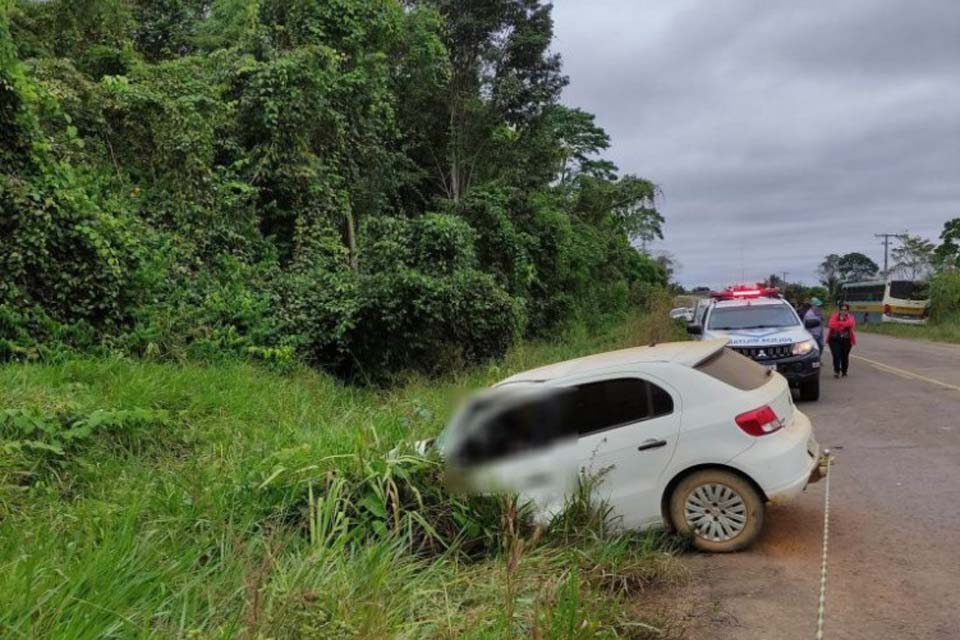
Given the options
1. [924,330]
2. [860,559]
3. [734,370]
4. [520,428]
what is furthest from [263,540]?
[924,330]

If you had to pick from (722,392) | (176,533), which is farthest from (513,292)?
(176,533)

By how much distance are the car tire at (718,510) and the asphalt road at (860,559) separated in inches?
5.1

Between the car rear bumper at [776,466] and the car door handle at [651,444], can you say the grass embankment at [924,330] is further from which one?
the car door handle at [651,444]

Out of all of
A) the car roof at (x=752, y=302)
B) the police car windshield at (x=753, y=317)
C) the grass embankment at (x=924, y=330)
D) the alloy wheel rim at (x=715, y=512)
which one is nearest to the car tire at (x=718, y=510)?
the alloy wheel rim at (x=715, y=512)

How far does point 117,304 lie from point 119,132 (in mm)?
5185

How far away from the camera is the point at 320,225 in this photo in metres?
16.3

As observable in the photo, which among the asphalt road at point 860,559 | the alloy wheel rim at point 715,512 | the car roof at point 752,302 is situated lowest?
the asphalt road at point 860,559

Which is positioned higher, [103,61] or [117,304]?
[103,61]

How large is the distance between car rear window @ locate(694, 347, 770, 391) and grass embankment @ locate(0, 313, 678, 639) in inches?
52.5

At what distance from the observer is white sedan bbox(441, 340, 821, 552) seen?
5371 millimetres

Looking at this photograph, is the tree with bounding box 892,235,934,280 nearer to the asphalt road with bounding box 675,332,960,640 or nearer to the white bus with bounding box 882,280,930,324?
the white bus with bounding box 882,280,930,324

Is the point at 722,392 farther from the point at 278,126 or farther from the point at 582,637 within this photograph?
the point at 278,126

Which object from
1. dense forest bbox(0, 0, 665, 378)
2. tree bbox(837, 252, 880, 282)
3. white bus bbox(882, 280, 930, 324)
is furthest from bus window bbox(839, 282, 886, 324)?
tree bbox(837, 252, 880, 282)

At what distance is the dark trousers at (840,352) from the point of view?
1509cm
